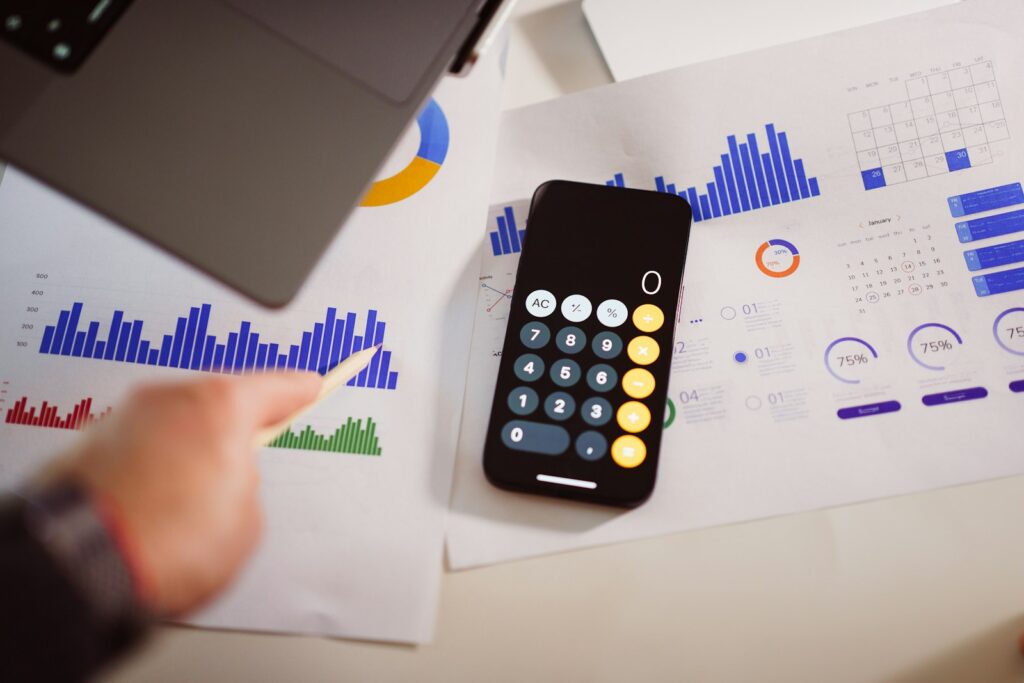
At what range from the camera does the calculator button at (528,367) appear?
451mm

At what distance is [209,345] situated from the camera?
48cm

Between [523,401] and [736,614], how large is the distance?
0.55 ft

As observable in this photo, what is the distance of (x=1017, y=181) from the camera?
46 centimetres

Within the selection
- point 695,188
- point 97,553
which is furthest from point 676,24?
point 97,553

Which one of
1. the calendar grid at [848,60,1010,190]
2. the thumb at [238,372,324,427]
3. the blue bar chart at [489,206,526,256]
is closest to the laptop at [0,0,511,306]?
the thumb at [238,372,324,427]

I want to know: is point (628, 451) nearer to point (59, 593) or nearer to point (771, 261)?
point (771, 261)

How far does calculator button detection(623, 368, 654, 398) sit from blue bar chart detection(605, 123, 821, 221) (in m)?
0.11

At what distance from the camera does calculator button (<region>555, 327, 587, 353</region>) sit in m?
0.45

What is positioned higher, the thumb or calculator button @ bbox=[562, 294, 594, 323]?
calculator button @ bbox=[562, 294, 594, 323]

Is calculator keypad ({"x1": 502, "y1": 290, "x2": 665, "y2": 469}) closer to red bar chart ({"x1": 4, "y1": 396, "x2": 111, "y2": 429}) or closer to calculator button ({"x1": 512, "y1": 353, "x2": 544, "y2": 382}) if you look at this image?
calculator button ({"x1": 512, "y1": 353, "x2": 544, "y2": 382})

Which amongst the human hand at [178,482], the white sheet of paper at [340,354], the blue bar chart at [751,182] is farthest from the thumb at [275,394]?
the blue bar chart at [751,182]

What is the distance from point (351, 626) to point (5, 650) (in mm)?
235

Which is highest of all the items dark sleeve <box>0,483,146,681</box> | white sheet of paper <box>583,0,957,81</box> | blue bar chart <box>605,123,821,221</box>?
white sheet of paper <box>583,0,957,81</box>

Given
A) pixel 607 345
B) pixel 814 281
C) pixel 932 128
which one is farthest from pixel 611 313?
pixel 932 128
